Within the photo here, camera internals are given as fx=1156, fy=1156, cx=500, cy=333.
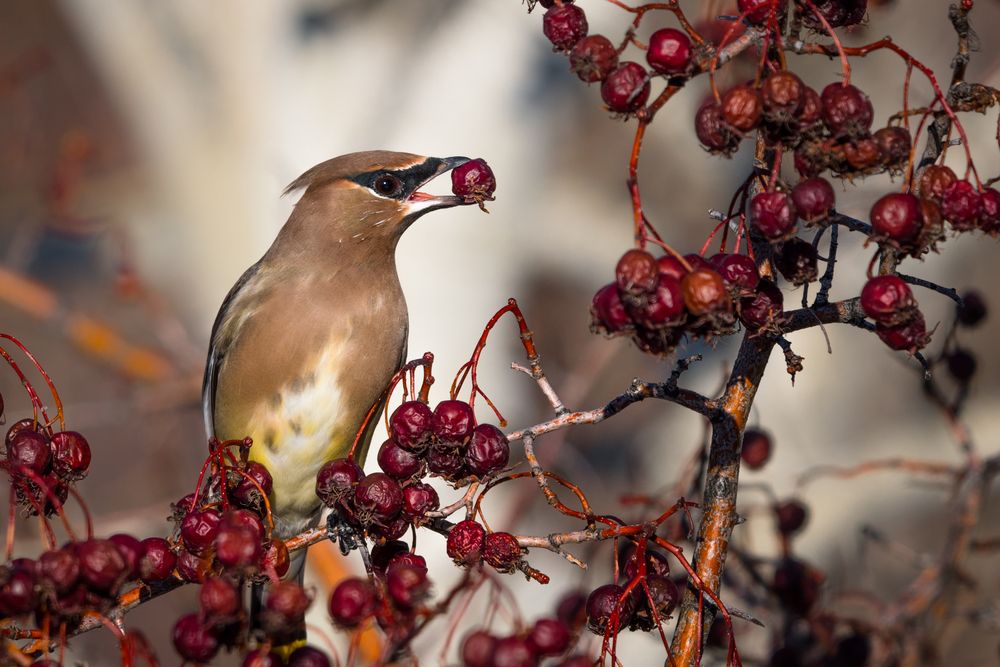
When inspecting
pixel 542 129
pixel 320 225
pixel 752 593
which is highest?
pixel 542 129

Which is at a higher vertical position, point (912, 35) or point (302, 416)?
point (912, 35)

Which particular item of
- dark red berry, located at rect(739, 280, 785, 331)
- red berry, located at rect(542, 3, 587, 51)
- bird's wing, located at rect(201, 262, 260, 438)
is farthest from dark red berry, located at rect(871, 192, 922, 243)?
bird's wing, located at rect(201, 262, 260, 438)

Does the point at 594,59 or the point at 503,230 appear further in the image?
the point at 503,230

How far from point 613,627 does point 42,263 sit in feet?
20.8

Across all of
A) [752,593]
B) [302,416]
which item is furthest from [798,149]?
[302,416]

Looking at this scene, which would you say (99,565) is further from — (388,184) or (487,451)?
(388,184)

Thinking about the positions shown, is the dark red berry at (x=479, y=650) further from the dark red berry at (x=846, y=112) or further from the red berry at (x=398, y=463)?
the dark red berry at (x=846, y=112)

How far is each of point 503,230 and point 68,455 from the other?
344cm

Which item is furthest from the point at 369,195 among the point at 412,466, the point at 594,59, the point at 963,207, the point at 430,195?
the point at 963,207

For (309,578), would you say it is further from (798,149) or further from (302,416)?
(798,149)

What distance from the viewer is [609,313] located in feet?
4.44

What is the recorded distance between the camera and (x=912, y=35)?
4.13m

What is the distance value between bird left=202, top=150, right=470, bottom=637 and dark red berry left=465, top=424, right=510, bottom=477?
114 centimetres

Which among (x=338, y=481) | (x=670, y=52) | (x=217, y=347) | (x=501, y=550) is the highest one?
(x=217, y=347)
